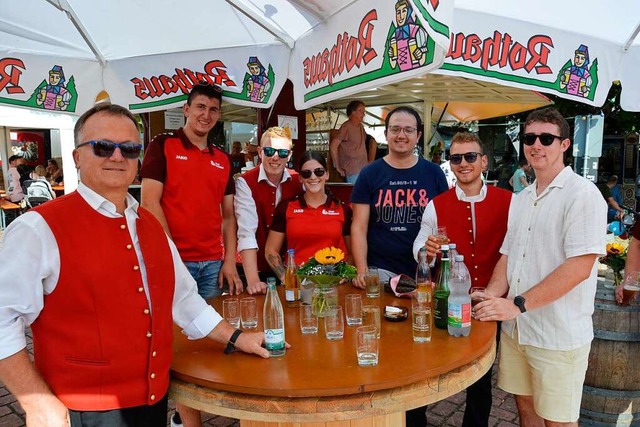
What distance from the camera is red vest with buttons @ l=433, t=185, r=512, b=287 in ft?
9.07

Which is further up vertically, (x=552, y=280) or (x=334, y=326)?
(x=552, y=280)

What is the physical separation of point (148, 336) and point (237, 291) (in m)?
1.34

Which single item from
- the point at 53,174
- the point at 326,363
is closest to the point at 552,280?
the point at 326,363

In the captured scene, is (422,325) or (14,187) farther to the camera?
(14,187)

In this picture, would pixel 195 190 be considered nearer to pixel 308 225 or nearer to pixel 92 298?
pixel 308 225

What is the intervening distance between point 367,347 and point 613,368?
2.13 meters

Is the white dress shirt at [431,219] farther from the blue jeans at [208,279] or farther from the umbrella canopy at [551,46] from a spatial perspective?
the blue jeans at [208,279]

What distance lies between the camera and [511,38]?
268 centimetres

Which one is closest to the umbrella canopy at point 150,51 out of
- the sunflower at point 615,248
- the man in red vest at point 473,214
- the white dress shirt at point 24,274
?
the man in red vest at point 473,214

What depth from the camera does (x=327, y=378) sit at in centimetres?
163

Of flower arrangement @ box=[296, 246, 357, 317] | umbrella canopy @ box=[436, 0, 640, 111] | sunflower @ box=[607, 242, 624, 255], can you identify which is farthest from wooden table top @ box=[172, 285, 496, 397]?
sunflower @ box=[607, 242, 624, 255]

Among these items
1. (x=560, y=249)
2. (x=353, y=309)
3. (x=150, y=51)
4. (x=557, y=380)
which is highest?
(x=150, y=51)

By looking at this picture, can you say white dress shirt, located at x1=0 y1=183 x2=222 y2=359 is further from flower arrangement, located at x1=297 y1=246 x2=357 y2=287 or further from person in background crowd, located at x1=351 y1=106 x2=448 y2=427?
person in background crowd, located at x1=351 y1=106 x2=448 y2=427

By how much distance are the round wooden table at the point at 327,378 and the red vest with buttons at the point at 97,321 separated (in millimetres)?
210
